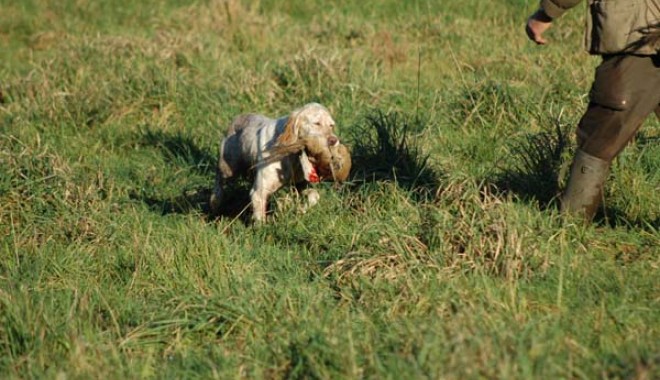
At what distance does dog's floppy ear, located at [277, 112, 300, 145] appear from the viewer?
583cm

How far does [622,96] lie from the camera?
4848 mm

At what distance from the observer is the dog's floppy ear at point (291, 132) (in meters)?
5.83

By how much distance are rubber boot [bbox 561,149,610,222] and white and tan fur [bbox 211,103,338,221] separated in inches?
54.8

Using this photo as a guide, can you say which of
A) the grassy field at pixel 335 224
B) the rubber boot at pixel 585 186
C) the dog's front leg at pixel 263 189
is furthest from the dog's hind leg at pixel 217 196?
the rubber boot at pixel 585 186

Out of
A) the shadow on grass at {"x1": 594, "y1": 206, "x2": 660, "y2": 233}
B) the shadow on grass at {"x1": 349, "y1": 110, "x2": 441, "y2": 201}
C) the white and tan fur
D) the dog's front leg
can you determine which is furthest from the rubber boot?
the dog's front leg

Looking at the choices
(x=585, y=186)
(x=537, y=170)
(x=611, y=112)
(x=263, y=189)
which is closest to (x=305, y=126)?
(x=263, y=189)

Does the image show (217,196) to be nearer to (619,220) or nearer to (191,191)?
(191,191)

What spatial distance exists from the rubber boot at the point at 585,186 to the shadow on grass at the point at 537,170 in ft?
1.26

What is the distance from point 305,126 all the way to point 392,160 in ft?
2.80

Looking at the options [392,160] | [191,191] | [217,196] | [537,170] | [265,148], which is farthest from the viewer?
[191,191]

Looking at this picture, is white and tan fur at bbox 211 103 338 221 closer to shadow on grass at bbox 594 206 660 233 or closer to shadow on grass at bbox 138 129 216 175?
shadow on grass at bbox 138 129 216 175

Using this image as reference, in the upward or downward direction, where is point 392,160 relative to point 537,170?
downward

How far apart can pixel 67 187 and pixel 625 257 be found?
11.3 ft

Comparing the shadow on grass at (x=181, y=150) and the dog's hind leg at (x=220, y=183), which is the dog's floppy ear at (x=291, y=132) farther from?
the shadow on grass at (x=181, y=150)
